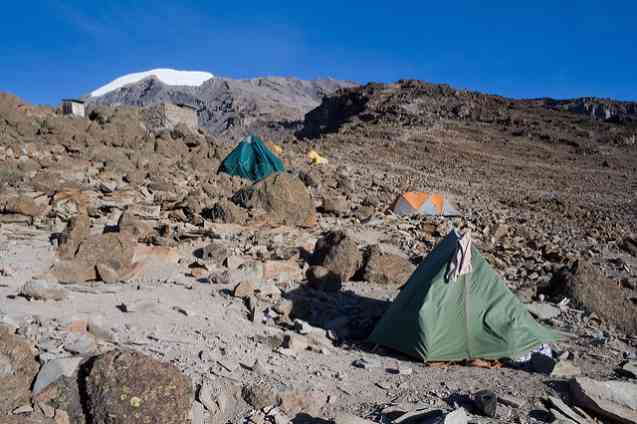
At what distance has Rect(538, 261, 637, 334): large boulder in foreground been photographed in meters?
5.23

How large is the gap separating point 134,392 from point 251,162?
9.84 metres

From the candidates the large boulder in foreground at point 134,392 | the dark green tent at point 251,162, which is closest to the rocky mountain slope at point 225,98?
the dark green tent at point 251,162

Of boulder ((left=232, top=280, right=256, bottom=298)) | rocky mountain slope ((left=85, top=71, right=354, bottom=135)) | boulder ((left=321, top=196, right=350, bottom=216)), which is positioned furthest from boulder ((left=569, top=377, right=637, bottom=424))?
rocky mountain slope ((left=85, top=71, right=354, bottom=135))

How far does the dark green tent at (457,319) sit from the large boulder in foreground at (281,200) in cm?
395

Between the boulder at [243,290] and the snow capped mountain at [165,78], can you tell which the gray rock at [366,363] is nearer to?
the boulder at [243,290]

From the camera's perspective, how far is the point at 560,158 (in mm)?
24672

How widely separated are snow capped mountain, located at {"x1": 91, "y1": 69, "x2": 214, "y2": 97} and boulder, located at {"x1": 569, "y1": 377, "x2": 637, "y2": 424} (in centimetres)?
7760

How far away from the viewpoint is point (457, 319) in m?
4.23

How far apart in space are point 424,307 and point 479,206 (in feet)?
34.2

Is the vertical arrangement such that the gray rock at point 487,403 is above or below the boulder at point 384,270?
below

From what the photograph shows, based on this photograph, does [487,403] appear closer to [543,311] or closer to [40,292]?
[543,311]

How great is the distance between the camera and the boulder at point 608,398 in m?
3.24

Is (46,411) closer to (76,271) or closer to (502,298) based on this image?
(76,271)

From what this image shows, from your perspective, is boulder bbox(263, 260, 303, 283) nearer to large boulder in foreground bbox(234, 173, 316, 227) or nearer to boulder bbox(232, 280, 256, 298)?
boulder bbox(232, 280, 256, 298)
